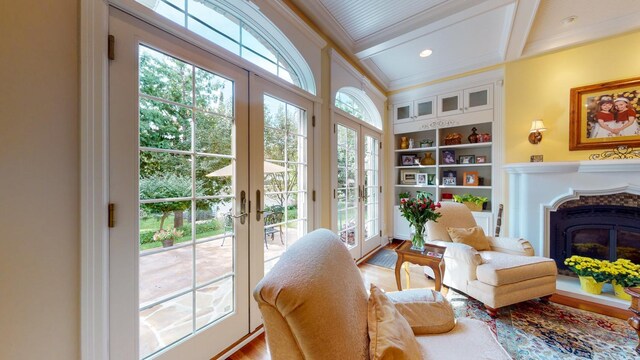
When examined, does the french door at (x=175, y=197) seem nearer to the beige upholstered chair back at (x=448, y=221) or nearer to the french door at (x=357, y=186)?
the french door at (x=357, y=186)

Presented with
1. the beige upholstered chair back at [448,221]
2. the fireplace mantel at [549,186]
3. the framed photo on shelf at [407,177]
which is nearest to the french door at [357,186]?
the framed photo on shelf at [407,177]

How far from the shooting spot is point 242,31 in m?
1.83

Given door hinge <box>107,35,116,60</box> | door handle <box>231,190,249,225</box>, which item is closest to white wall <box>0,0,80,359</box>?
door hinge <box>107,35,116,60</box>

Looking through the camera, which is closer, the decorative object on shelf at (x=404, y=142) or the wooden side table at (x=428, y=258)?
the wooden side table at (x=428, y=258)

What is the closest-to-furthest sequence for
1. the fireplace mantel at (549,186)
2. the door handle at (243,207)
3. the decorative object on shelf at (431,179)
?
the door handle at (243,207) < the fireplace mantel at (549,186) < the decorative object on shelf at (431,179)

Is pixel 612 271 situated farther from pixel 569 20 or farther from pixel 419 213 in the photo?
pixel 569 20

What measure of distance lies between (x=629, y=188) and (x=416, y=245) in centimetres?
235

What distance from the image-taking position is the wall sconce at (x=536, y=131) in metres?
2.88

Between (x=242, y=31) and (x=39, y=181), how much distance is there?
1584mm

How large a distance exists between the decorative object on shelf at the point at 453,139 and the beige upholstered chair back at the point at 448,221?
1536 millimetres

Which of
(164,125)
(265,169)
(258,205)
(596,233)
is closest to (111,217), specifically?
(164,125)

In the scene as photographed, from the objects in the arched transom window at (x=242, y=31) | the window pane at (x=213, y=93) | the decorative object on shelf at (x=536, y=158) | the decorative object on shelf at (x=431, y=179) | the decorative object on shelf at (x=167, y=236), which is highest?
the arched transom window at (x=242, y=31)

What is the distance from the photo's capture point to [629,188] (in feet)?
7.66

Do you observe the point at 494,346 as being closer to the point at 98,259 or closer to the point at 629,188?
the point at 98,259
